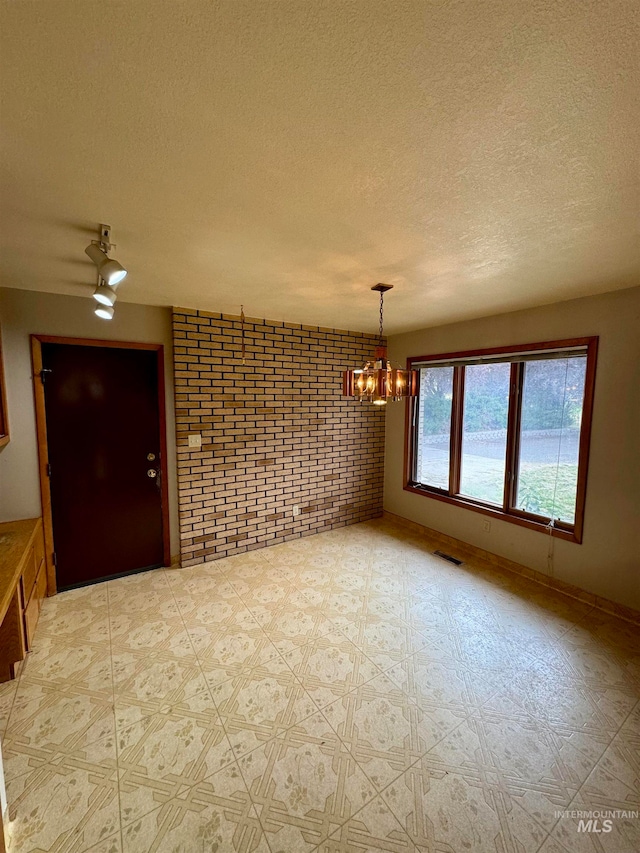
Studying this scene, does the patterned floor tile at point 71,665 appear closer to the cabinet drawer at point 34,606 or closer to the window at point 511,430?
the cabinet drawer at point 34,606

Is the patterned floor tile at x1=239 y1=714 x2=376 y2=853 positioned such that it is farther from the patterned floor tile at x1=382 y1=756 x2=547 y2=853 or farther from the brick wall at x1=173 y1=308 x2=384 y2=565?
the brick wall at x1=173 y1=308 x2=384 y2=565

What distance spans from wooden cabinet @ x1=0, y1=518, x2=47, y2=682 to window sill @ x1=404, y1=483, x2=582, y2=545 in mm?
3711

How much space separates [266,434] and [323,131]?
119 inches

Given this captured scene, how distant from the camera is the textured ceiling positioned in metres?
0.77

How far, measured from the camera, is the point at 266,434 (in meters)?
3.86

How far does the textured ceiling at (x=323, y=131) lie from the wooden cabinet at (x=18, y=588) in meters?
1.80

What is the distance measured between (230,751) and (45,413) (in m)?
2.73

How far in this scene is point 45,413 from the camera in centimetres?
287

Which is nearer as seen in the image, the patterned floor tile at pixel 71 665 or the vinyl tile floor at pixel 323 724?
the vinyl tile floor at pixel 323 724

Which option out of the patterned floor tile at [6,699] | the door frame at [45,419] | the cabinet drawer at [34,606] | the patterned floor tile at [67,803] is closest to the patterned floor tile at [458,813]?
the patterned floor tile at [67,803]

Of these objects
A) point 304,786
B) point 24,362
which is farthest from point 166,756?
point 24,362

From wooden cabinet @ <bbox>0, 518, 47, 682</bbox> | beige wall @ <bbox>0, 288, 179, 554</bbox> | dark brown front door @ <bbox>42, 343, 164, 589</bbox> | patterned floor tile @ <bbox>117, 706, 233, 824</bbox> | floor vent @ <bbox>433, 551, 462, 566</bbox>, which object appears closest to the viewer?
patterned floor tile @ <bbox>117, 706, 233, 824</bbox>

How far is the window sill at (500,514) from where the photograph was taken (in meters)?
3.00

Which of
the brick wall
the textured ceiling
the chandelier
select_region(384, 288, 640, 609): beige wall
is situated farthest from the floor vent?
the textured ceiling
